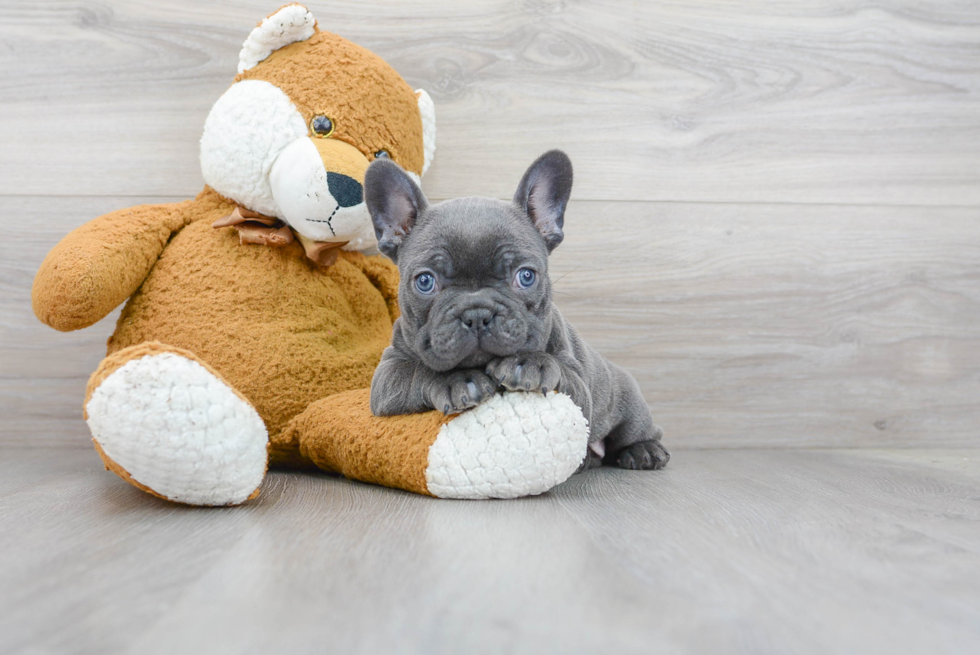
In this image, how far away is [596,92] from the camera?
1.85m

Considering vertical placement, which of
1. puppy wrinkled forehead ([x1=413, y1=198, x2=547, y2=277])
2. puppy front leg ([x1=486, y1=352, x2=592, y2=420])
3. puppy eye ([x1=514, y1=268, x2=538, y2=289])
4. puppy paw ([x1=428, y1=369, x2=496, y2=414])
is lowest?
puppy paw ([x1=428, y1=369, x2=496, y2=414])

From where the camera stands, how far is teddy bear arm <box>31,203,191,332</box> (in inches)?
50.2

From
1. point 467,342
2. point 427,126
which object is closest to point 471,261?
point 467,342

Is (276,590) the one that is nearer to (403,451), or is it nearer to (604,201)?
(403,451)

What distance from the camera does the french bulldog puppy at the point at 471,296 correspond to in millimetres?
1112

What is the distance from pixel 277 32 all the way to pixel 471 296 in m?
0.72

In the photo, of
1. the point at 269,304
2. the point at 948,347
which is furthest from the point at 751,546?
the point at 948,347

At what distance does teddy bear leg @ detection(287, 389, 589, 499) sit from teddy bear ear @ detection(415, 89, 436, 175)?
2.23ft

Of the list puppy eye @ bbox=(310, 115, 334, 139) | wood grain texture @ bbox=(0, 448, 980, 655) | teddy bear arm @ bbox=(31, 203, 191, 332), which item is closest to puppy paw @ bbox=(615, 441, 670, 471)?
wood grain texture @ bbox=(0, 448, 980, 655)

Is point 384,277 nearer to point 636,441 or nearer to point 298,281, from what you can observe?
point 298,281

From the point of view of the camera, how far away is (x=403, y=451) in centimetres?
115

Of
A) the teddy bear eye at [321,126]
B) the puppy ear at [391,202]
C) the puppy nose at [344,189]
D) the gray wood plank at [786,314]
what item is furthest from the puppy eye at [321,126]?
the gray wood plank at [786,314]

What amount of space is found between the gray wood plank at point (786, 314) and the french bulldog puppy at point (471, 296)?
590mm

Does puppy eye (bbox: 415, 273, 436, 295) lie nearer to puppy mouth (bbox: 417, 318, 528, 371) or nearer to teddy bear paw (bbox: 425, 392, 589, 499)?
puppy mouth (bbox: 417, 318, 528, 371)
